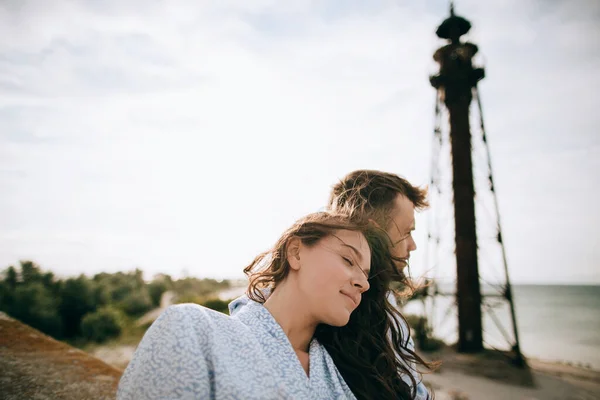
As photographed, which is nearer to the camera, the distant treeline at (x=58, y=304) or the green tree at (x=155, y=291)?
the distant treeline at (x=58, y=304)

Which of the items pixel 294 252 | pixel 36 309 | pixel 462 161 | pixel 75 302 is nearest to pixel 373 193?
pixel 294 252

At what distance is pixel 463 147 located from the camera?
10.8 m

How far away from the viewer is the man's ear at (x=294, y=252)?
1.98 m

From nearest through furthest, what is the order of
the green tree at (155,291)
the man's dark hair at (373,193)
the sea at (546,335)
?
the man's dark hair at (373,193) → the sea at (546,335) → the green tree at (155,291)

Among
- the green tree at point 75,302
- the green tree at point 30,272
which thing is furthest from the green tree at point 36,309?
the green tree at point 30,272

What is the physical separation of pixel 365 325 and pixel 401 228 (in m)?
0.86

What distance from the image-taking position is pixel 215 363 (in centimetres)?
127

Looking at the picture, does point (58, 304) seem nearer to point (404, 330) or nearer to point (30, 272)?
point (30, 272)

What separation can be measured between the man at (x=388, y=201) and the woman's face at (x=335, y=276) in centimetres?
59

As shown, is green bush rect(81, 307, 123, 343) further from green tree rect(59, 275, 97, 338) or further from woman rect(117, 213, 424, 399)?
woman rect(117, 213, 424, 399)

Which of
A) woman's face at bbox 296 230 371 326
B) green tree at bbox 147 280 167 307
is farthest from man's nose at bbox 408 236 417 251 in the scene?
green tree at bbox 147 280 167 307

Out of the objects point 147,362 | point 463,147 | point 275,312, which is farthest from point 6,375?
point 463,147

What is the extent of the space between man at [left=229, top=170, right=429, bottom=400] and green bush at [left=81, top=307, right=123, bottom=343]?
11658 mm

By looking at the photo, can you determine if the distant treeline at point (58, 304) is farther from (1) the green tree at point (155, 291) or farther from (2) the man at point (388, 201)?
(2) the man at point (388, 201)
